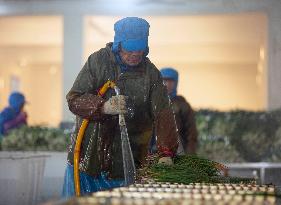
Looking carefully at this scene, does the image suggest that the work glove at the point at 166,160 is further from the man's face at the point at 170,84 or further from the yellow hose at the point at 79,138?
the man's face at the point at 170,84

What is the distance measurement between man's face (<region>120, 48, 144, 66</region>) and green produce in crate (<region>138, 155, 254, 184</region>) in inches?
36.0

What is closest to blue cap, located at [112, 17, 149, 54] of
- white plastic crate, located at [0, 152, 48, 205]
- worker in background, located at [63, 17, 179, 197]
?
worker in background, located at [63, 17, 179, 197]

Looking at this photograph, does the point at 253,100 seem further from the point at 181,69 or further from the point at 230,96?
the point at 181,69

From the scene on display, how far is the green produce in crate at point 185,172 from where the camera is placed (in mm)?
4607

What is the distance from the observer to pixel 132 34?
578 cm

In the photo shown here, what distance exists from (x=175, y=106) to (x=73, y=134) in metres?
3.40

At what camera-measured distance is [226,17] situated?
58.4ft

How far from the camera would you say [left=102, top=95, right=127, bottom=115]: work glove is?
550 cm

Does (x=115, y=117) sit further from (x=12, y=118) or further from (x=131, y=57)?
(x=12, y=118)

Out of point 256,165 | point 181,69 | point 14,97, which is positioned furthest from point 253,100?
point 256,165

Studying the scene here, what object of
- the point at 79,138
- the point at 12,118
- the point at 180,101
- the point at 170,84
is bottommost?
the point at 79,138

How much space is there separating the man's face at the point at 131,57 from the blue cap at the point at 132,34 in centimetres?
5

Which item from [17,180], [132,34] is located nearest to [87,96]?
[132,34]

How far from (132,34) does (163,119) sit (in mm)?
820
